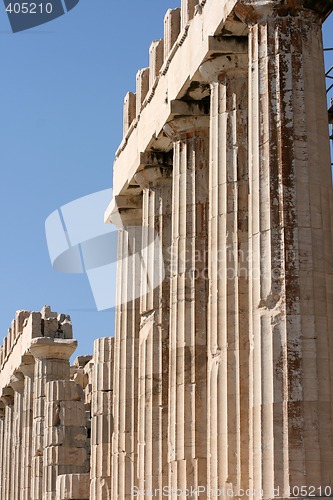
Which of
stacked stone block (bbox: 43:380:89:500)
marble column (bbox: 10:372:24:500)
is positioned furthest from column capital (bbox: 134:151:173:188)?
marble column (bbox: 10:372:24:500)

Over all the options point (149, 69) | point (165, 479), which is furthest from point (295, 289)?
point (149, 69)

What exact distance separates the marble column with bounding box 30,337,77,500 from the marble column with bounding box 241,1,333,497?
81.4 feet

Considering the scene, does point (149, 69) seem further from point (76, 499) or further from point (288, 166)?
point (76, 499)

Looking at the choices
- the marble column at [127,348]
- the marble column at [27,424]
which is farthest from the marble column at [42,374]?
the marble column at [127,348]

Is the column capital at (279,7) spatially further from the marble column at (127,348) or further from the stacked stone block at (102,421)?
the stacked stone block at (102,421)

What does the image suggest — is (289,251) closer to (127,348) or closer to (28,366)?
(127,348)

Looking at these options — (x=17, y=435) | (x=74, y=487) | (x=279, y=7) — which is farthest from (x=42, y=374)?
(x=279, y=7)

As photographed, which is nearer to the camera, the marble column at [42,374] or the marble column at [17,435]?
the marble column at [42,374]

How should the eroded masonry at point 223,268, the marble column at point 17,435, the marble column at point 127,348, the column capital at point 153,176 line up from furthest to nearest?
the marble column at point 17,435 → the marble column at point 127,348 → the column capital at point 153,176 → the eroded masonry at point 223,268

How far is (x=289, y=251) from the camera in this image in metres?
20.6

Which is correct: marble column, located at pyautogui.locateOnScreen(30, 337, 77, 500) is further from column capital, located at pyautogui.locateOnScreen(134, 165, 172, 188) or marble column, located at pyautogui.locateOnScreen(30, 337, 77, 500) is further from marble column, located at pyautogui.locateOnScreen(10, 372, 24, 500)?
column capital, located at pyautogui.locateOnScreen(134, 165, 172, 188)

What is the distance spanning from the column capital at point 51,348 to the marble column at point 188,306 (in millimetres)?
17728

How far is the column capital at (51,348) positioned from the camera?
45250 mm

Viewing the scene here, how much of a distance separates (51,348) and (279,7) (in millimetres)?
25603
